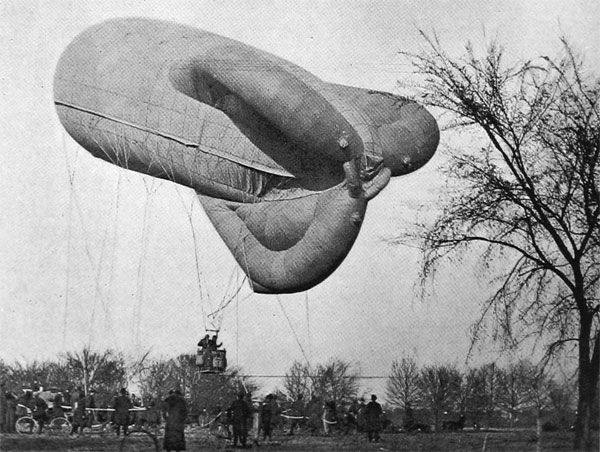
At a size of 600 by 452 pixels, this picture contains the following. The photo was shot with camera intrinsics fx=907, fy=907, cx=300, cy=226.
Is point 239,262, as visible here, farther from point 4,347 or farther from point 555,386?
Answer: point 4,347

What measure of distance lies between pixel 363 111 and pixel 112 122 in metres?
5.16

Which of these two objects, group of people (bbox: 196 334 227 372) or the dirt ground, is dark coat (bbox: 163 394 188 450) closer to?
the dirt ground

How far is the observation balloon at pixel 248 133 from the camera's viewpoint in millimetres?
14602

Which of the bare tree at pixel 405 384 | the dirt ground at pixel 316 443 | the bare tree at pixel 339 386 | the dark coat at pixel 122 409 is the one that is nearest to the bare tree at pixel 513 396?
the dirt ground at pixel 316 443

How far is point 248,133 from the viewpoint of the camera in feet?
54.2

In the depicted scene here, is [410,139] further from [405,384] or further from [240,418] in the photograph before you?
[405,384]

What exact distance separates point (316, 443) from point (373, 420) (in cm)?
199

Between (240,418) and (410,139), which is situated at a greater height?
(410,139)

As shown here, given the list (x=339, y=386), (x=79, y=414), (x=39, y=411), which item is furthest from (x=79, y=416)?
(x=339, y=386)

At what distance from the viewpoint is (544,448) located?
52.4ft

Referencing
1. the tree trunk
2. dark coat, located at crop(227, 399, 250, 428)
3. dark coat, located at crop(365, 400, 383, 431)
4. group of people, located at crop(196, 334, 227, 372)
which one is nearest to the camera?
the tree trunk

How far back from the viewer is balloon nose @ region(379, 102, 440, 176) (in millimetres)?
16141

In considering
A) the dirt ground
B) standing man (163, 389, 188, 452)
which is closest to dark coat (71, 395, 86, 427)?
the dirt ground

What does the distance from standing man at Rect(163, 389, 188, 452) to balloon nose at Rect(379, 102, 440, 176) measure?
5.44 m
